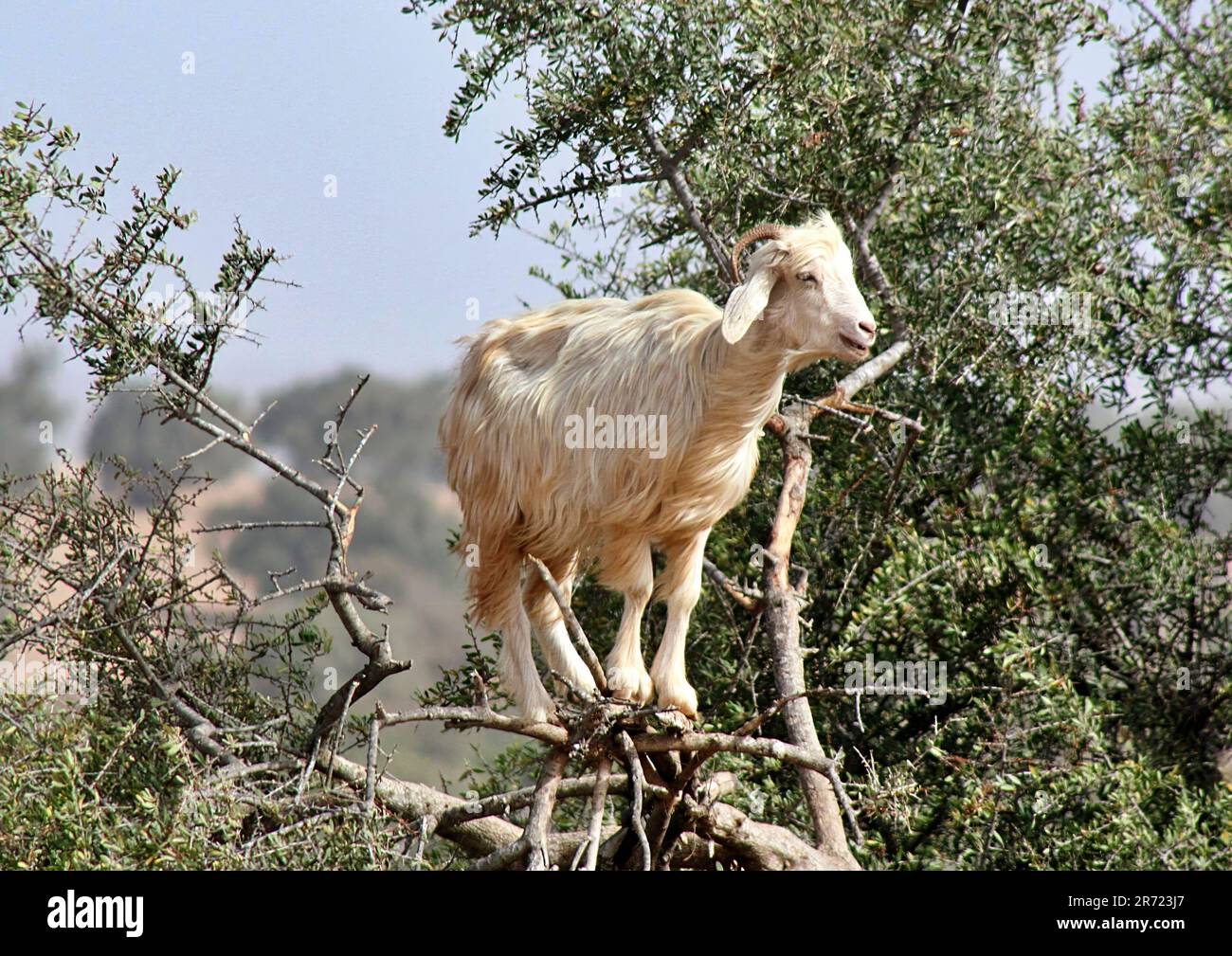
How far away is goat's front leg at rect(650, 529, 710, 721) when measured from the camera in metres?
5.53

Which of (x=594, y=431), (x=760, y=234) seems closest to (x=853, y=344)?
(x=760, y=234)

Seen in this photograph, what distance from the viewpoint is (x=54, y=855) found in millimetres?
5008

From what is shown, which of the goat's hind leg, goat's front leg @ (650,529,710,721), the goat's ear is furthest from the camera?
the goat's hind leg

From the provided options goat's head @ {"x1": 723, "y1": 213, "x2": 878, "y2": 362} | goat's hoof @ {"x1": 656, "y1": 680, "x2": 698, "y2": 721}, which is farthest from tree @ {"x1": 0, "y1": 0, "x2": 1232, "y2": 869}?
goat's head @ {"x1": 723, "y1": 213, "x2": 878, "y2": 362}

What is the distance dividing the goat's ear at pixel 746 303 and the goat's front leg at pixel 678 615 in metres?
0.99

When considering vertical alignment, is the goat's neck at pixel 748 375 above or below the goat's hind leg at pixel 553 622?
above

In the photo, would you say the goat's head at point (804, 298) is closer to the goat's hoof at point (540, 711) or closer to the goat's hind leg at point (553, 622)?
the goat's hind leg at point (553, 622)

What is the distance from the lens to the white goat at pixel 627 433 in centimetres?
521

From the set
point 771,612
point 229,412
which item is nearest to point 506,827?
point 771,612

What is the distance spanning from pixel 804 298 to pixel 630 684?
1694 millimetres

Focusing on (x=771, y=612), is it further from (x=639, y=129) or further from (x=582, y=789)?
(x=639, y=129)

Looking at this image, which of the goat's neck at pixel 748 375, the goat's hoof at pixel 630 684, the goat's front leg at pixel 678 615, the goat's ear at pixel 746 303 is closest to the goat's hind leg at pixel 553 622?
the goat's hoof at pixel 630 684

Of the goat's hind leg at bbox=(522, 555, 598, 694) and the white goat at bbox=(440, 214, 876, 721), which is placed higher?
the white goat at bbox=(440, 214, 876, 721)

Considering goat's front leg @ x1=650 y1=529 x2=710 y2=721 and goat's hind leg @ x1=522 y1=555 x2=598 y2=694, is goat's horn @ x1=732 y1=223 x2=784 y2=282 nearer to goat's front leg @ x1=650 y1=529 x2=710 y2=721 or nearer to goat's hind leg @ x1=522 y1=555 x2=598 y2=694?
goat's front leg @ x1=650 y1=529 x2=710 y2=721
